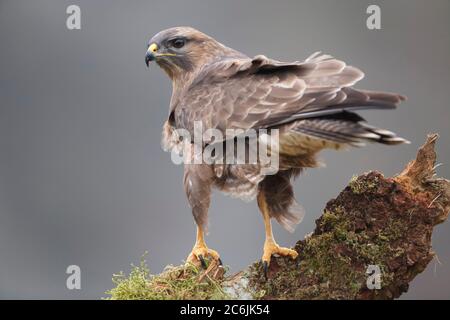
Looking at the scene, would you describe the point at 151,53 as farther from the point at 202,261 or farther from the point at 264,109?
the point at 202,261

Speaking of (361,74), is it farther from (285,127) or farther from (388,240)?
(388,240)

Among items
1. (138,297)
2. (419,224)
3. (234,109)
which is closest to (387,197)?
(419,224)

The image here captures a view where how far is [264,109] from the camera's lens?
5.07 meters

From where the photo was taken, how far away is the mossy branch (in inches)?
187

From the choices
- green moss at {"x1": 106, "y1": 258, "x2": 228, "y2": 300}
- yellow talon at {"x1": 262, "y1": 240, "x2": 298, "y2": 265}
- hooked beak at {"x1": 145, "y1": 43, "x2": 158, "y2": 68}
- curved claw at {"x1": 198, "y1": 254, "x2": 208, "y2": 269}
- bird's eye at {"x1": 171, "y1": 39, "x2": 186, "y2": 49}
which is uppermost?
bird's eye at {"x1": 171, "y1": 39, "x2": 186, "y2": 49}

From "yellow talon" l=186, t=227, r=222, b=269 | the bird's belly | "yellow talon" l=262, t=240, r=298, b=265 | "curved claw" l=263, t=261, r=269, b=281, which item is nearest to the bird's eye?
the bird's belly

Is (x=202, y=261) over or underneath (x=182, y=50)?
underneath

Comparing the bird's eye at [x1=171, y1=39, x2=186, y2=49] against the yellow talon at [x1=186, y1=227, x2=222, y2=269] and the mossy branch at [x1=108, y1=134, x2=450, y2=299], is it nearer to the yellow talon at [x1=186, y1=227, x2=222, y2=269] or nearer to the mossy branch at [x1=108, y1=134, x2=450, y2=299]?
the yellow talon at [x1=186, y1=227, x2=222, y2=269]

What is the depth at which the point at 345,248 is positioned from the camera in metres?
4.83

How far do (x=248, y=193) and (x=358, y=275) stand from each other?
1.16m

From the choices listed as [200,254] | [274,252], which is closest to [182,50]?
[200,254]

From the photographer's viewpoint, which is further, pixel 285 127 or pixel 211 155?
pixel 211 155

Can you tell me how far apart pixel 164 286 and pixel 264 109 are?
1.57 meters

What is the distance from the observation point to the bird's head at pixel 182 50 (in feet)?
20.9
